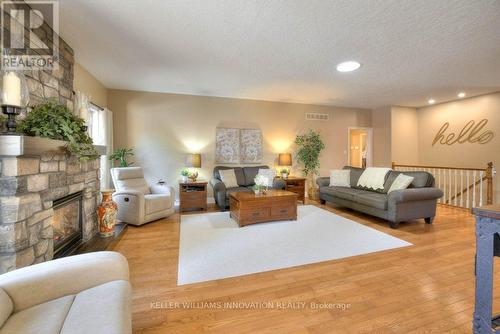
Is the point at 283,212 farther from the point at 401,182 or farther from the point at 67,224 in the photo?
the point at 67,224

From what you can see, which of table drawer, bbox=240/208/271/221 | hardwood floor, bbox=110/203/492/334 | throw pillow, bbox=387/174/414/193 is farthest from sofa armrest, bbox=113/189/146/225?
throw pillow, bbox=387/174/414/193

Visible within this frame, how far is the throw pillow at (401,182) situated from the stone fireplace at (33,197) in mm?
4617

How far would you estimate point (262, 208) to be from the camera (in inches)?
146

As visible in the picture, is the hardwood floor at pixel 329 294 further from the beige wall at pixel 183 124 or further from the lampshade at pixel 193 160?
the beige wall at pixel 183 124

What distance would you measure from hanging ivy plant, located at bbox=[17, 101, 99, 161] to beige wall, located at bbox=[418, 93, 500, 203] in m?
7.62

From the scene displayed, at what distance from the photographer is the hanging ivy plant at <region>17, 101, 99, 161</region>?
1.86 m

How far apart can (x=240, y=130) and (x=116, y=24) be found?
343cm

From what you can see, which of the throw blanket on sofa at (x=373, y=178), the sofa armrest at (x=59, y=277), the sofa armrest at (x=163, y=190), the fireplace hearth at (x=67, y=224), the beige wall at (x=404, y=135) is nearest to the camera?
the sofa armrest at (x=59, y=277)

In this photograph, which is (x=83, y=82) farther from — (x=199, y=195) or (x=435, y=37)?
(x=435, y=37)

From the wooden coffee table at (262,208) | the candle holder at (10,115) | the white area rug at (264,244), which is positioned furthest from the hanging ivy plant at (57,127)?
the wooden coffee table at (262,208)

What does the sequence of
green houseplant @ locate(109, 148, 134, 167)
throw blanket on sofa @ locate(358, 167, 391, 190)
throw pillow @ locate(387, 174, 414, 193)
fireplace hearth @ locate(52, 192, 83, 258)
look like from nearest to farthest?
fireplace hearth @ locate(52, 192, 83, 258)
throw pillow @ locate(387, 174, 414, 193)
throw blanket on sofa @ locate(358, 167, 391, 190)
green houseplant @ locate(109, 148, 134, 167)

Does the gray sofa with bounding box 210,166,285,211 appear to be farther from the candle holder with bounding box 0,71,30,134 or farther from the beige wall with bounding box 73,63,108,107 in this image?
the candle holder with bounding box 0,71,30,134

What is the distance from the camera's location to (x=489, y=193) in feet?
14.6

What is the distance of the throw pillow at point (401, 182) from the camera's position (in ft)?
12.3
